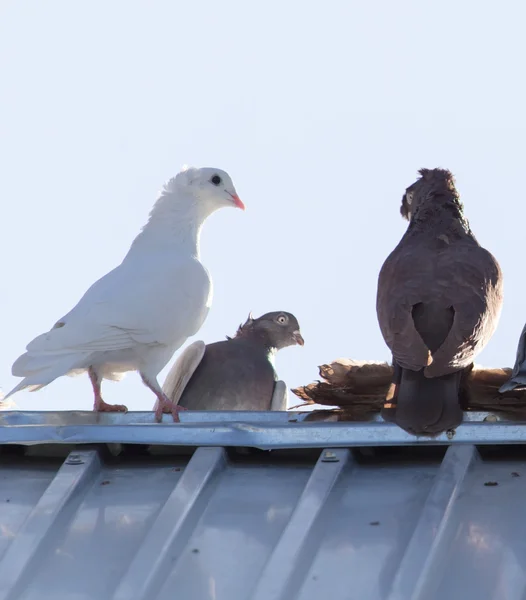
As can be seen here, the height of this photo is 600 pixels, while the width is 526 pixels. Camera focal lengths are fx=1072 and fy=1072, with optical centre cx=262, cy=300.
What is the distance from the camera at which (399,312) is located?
14.2 feet

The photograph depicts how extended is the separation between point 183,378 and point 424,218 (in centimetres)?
285

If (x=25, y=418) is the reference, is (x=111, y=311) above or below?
above

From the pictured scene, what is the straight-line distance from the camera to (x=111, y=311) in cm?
609

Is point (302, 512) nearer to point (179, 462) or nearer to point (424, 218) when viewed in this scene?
point (179, 462)

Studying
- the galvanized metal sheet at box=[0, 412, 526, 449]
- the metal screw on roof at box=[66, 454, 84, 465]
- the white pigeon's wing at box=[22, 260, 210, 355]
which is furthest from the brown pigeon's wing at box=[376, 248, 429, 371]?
the white pigeon's wing at box=[22, 260, 210, 355]

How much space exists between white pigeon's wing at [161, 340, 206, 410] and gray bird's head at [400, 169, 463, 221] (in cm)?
218

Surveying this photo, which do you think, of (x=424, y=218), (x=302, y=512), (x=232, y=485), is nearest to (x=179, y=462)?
(x=232, y=485)

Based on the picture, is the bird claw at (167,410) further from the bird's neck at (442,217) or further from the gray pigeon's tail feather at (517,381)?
the bird's neck at (442,217)

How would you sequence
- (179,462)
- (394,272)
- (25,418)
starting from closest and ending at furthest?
(179,462), (25,418), (394,272)

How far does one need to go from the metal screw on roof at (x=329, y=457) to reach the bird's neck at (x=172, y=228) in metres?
3.58

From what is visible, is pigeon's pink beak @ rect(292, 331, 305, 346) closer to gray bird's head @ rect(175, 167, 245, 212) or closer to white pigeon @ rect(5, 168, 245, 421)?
gray bird's head @ rect(175, 167, 245, 212)

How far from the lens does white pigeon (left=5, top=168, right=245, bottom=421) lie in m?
5.72

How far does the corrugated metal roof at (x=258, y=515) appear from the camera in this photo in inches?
111

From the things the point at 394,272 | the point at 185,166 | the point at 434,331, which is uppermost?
the point at 185,166
